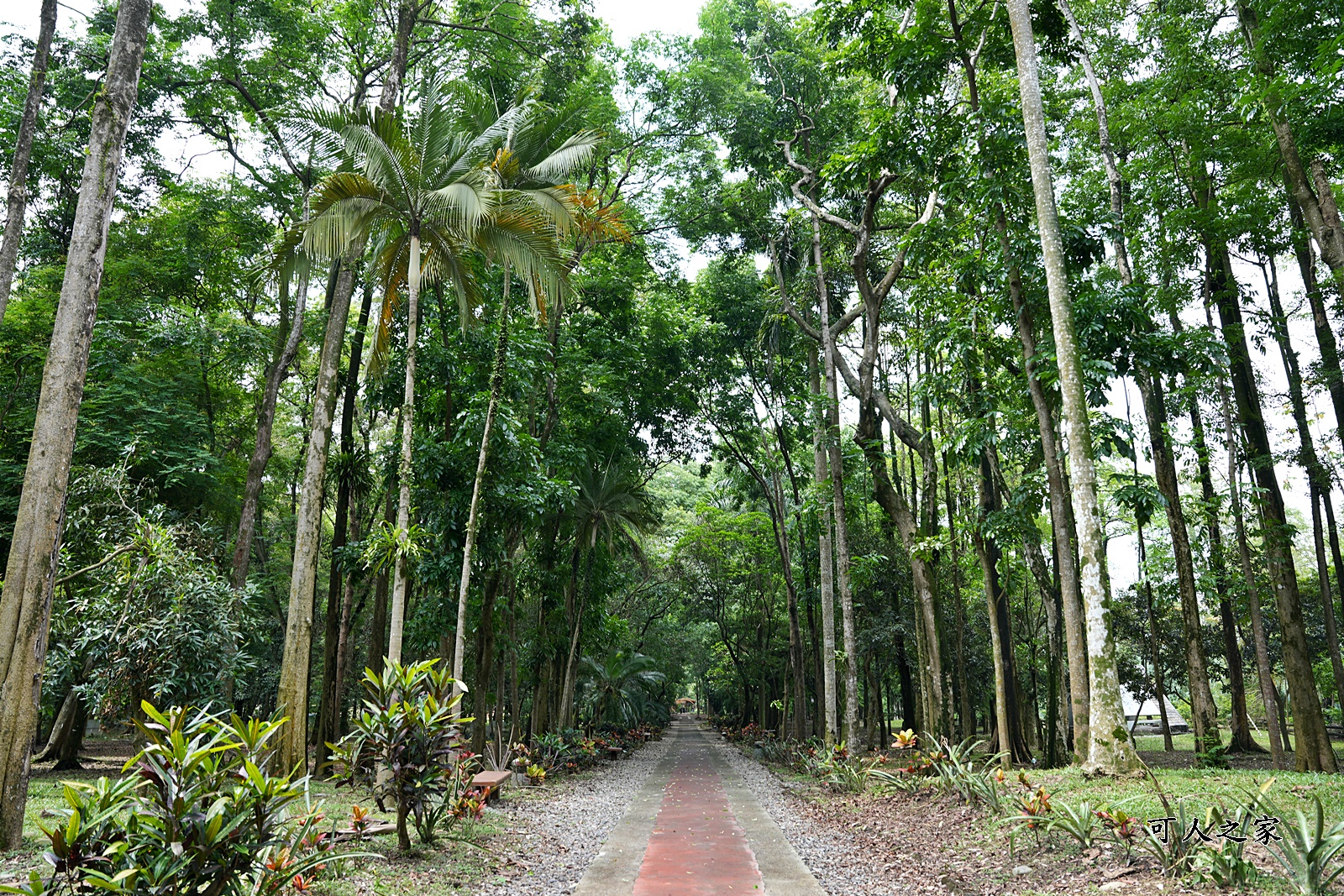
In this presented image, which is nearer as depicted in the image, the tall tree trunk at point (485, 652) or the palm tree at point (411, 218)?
the palm tree at point (411, 218)

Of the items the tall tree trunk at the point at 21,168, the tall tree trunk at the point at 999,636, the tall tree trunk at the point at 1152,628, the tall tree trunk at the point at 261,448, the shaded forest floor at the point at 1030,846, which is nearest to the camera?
the shaded forest floor at the point at 1030,846

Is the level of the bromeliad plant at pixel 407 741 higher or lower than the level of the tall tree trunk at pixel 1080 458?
lower

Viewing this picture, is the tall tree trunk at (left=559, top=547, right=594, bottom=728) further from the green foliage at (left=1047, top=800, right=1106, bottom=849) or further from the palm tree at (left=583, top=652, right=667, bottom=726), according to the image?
the green foliage at (left=1047, top=800, right=1106, bottom=849)

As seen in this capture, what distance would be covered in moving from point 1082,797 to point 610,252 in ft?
42.5

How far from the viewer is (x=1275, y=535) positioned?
10477 millimetres

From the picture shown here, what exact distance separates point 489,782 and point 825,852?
3.93 metres

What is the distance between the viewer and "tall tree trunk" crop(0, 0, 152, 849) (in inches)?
213

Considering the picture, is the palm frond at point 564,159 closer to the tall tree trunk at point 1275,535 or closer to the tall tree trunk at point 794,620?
the tall tree trunk at point 1275,535

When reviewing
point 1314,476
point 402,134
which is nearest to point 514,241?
point 402,134

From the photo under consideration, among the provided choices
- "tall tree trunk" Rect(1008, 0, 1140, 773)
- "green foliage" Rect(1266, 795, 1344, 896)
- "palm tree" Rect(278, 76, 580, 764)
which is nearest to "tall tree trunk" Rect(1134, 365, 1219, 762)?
"tall tree trunk" Rect(1008, 0, 1140, 773)

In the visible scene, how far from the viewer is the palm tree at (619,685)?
2331 centimetres

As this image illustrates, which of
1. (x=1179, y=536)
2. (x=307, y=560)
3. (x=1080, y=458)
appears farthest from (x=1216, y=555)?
(x=307, y=560)

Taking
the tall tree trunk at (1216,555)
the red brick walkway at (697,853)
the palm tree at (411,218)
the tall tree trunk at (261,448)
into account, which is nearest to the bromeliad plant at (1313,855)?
the red brick walkway at (697,853)

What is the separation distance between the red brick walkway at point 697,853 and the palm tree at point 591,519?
637 centimetres
